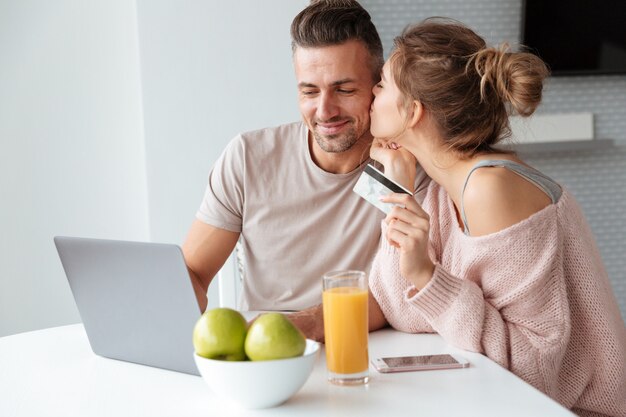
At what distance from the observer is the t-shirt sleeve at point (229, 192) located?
6.26 ft

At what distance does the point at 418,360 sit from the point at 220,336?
346 mm

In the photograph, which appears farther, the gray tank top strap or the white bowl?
the gray tank top strap

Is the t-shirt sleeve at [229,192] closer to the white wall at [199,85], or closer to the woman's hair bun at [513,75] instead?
the woman's hair bun at [513,75]

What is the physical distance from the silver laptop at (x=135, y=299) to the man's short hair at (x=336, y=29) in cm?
77

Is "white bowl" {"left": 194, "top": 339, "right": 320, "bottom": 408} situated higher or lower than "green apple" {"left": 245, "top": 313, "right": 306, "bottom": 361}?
lower

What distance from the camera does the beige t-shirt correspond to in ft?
6.12

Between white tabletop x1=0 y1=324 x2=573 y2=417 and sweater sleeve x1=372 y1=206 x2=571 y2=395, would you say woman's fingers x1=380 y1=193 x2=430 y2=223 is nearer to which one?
sweater sleeve x1=372 y1=206 x2=571 y2=395

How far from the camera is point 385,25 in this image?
324 centimetres

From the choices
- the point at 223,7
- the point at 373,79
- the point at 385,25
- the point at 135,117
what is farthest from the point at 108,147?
the point at 373,79

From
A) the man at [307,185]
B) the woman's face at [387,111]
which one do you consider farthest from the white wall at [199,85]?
the woman's face at [387,111]

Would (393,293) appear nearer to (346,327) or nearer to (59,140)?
(346,327)

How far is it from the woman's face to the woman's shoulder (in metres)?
0.24

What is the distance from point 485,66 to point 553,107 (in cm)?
204

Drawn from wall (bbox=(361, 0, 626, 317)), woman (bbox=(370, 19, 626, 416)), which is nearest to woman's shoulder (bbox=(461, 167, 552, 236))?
woman (bbox=(370, 19, 626, 416))
